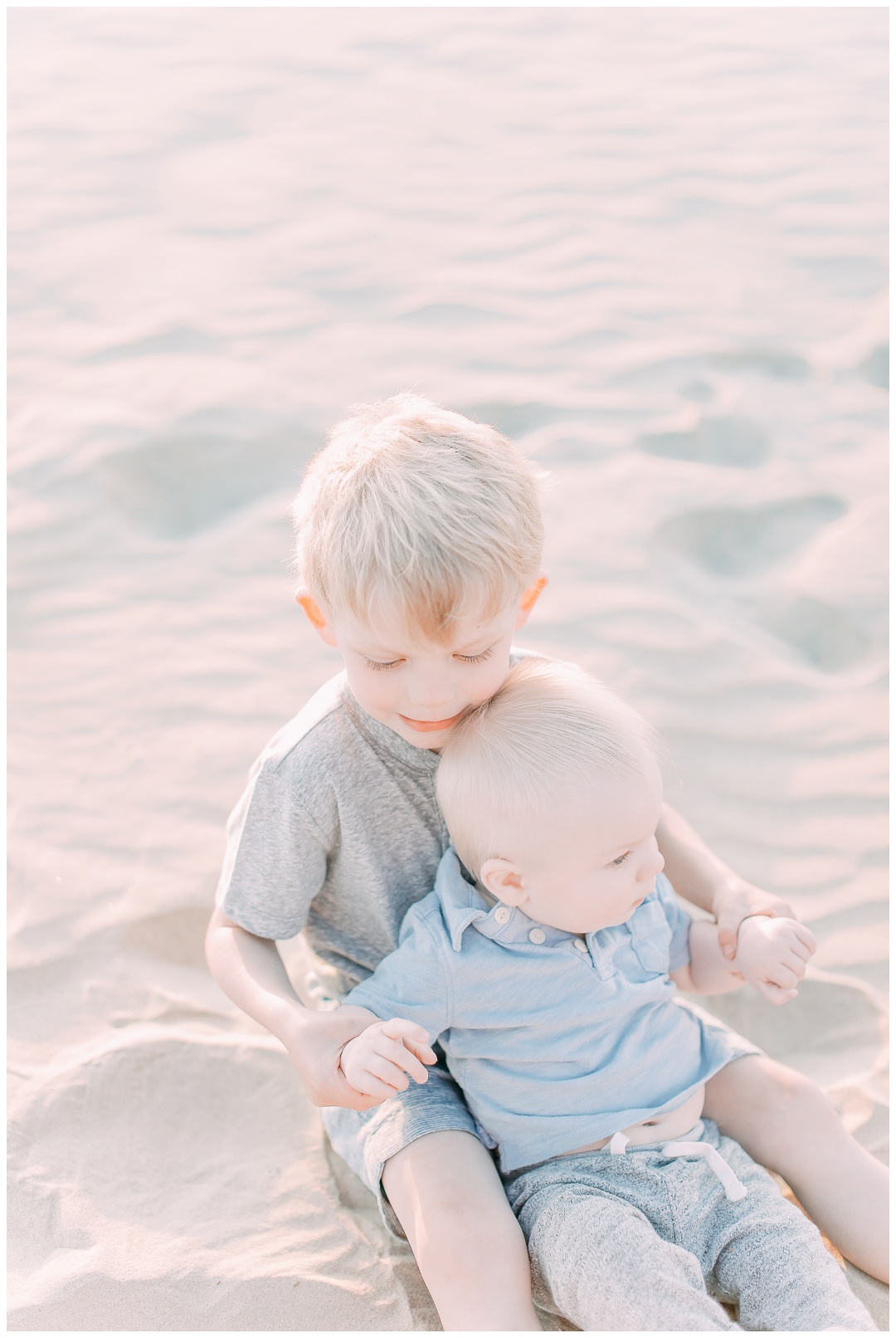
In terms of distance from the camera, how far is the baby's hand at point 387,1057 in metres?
1.51

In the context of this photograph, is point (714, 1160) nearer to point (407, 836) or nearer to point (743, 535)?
point (407, 836)

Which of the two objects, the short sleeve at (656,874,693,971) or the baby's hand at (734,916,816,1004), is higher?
the baby's hand at (734,916,816,1004)

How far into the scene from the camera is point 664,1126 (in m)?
1.75

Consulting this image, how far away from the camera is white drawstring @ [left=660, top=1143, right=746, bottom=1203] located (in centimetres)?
170

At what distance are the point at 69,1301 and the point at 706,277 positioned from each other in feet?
13.0

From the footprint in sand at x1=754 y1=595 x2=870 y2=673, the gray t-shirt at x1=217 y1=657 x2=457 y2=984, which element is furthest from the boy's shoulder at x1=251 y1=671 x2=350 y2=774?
the footprint in sand at x1=754 y1=595 x2=870 y2=673

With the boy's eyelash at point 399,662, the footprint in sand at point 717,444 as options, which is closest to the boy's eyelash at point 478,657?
the boy's eyelash at point 399,662

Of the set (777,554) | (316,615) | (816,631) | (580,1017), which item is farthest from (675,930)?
(777,554)

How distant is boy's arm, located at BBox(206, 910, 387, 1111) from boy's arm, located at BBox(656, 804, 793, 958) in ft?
1.91

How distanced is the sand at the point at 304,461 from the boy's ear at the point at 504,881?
57 centimetres

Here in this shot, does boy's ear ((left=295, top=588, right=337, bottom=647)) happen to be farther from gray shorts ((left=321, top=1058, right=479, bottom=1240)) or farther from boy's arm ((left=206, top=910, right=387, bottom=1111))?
gray shorts ((left=321, top=1058, right=479, bottom=1240))

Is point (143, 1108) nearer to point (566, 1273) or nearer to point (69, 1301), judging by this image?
point (69, 1301)

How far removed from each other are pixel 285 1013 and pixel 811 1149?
81 centimetres

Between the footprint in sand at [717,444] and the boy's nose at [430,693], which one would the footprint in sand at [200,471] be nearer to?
the footprint in sand at [717,444]
